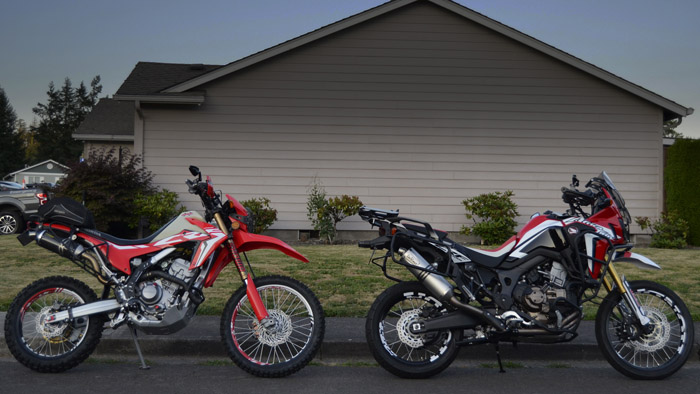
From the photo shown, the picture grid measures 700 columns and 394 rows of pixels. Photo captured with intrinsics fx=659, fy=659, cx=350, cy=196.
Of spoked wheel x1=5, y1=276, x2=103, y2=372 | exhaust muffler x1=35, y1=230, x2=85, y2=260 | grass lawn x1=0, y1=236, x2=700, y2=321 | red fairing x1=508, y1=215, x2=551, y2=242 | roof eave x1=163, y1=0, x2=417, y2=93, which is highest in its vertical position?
roof eave x1=163, y1=0, x2=417, y2=93

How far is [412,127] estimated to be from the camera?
15117 mm

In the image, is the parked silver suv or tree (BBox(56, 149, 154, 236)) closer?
tree (BBox(56, 149, 154, 236))

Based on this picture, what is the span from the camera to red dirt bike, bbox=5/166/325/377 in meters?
4.95

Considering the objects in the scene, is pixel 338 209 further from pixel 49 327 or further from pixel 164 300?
pixel 49 327

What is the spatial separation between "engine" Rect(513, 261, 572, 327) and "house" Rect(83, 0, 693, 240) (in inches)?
389

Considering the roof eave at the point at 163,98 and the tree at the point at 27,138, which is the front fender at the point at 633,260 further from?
the tree at the point at 27,138

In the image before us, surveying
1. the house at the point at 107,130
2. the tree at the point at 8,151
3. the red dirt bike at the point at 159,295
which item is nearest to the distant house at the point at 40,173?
the tree at the point at 8,151

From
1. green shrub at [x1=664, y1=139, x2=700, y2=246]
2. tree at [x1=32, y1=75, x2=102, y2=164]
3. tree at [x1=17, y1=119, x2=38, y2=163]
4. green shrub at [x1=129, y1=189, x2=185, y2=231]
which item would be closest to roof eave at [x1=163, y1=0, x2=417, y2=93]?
green shrub at [x1=129, y1=189, x2=185, y2=231]

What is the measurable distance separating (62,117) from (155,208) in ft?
→ 290

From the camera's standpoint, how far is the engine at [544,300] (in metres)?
5.00

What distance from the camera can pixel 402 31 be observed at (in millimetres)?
15453

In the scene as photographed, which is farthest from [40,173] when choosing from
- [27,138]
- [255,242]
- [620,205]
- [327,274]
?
[620,205]

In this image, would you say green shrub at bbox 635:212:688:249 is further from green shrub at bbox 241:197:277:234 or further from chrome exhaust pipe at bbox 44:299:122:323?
chrome exhaust pipe at bbox 44:299:122:323

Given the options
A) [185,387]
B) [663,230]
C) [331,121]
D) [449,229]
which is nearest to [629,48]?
Answer: [663,230]
